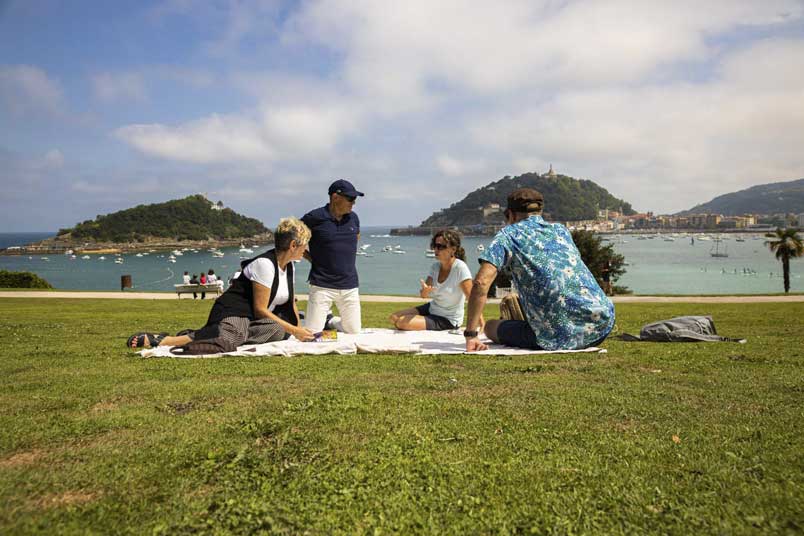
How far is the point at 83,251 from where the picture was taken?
142 m

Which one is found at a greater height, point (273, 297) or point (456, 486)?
point (273, 297)

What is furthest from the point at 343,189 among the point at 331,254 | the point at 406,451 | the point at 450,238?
the point at 406,451

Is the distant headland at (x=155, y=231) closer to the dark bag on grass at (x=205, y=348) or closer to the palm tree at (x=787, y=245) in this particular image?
the palm tree at (x=787, y=245)

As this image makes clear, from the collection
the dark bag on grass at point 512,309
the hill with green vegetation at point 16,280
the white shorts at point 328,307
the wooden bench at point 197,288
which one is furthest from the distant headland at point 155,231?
the dark bag on grass at point 512,309

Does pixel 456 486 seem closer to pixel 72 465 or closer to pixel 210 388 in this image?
pixel 72 465

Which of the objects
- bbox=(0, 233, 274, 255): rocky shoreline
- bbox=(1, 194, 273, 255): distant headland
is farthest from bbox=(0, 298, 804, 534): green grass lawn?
bbox=(1, 194, 273, 255): distant headland

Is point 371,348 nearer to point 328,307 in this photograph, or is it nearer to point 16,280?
point 328,307

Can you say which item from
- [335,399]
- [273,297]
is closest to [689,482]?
[335,399]

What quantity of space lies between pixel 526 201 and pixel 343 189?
9.05 feet

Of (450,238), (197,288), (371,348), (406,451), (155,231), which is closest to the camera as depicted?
(406,451)

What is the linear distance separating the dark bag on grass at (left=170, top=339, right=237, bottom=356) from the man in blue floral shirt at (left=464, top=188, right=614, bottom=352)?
286 centimetres

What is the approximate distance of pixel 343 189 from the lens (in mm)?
7270

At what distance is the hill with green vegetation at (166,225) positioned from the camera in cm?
15788

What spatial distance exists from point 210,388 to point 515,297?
4.08 meters
